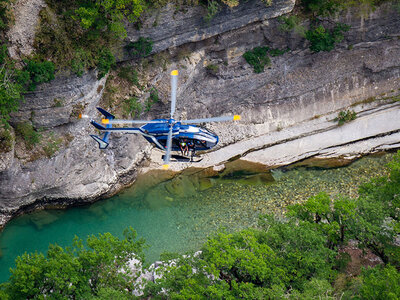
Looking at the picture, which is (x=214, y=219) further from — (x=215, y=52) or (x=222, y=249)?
(x=215, y=52)

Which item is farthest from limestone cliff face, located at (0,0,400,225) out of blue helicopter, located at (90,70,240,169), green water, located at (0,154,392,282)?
blue helicopter, located at (90,70,240,169)

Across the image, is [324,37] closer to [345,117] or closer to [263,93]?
[263,93]

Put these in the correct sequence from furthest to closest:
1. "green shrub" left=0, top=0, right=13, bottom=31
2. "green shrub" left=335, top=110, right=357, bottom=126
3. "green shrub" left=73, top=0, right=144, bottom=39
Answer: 1. "green shrub" left=335, top=110, right=357, bottom=126
2. "green shrub" left=73, top=0, right=144, bottom=39
3. "green shrub" left=0, top=0, right=13, bottom=31

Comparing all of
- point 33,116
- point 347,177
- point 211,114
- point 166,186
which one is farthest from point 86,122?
point 347,177

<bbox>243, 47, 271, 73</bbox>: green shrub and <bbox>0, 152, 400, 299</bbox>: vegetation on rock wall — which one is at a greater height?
<bbox>243, 47, 271, 73</bbox>: green shrub

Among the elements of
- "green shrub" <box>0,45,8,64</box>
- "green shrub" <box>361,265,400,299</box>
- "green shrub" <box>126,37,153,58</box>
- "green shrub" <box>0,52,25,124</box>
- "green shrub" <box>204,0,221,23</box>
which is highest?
"green shrub" <box>204,0,221,23</box>

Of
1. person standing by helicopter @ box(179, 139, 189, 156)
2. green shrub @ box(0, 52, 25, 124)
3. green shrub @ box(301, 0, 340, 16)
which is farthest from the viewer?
green shrub @ box(301, 0, 340, 16)

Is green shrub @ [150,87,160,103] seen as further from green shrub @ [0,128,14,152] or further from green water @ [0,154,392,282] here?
green shrub @ [0,128,14,152]
